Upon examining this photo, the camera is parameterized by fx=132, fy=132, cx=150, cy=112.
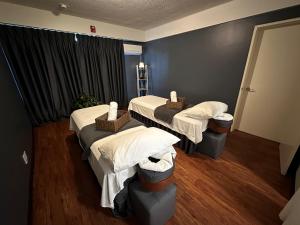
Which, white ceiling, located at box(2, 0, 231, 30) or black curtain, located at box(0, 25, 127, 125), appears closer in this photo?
white ceiling, located at box(2, 0, 231, 30)

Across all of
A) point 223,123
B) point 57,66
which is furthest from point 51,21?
point 223,123

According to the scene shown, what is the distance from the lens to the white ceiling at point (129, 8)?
238 cm

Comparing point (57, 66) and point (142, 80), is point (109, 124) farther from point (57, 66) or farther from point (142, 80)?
point (142, 80)

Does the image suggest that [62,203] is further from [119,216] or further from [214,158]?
[214,158]

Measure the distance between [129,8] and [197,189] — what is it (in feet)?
10.9

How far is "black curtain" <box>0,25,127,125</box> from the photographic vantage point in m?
2.63

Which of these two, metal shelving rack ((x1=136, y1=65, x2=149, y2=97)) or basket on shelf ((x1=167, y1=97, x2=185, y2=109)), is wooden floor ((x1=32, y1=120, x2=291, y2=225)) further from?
metal shelving rack ((x1=136, y1=65, x2=149, y2=97))

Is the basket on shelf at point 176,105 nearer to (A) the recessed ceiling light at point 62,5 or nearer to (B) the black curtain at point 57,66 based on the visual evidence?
(B) the black curtain at point 57,66

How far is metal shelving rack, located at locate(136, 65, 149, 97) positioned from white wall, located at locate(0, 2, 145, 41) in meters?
1.09

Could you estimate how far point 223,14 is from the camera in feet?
8.14

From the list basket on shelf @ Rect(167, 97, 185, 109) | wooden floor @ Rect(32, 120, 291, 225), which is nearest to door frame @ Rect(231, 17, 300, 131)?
wooden floor @ Rect(32, 120, 291, 225)

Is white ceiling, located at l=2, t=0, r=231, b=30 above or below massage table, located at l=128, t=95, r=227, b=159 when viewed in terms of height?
above

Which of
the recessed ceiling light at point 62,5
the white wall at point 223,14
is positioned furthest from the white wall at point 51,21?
the white wall at point 223,14

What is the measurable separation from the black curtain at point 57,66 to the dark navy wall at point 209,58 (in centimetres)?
144
